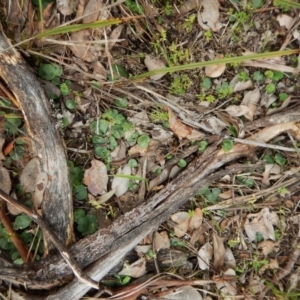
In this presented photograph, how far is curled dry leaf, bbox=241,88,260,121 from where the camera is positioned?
2086mm

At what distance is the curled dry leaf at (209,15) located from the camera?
2053 mm

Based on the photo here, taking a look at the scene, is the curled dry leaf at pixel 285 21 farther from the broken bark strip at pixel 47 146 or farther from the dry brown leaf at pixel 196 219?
the broken bark strip at pixel 47 146

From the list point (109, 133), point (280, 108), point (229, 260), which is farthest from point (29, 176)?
point (280, 108)

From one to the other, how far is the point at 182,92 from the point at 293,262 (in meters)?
1.10

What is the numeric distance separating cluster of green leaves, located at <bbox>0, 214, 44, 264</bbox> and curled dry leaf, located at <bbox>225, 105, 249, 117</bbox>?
1.14 m

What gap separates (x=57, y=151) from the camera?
1.87 m

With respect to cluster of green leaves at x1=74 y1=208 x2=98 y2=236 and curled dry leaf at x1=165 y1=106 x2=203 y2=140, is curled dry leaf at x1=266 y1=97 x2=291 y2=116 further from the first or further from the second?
cluster of green leaves at x1=74 y1=208 x2=98 y2=236

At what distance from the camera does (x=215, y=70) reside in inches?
81.7

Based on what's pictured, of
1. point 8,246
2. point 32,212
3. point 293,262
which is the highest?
point 32,212

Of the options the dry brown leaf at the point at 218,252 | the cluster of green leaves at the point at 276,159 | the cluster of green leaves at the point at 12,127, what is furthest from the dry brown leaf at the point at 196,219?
the cluster of green leaves at the point at 12,127

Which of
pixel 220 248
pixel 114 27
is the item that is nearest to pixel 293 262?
pixel 220 248

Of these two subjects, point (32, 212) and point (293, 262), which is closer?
point (32, 212)

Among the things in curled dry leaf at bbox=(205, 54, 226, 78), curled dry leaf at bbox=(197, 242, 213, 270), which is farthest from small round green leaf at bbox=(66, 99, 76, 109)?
curled dry leaf at bbox=(197, 242, 213, 270)

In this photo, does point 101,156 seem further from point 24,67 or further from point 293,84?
point 293,84
